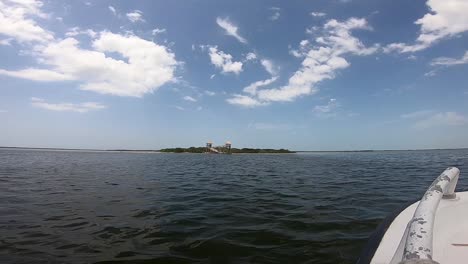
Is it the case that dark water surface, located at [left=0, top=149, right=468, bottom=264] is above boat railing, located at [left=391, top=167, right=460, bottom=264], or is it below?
below

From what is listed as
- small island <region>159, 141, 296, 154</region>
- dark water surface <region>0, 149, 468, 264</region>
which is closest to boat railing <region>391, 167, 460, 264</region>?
dark water surface <region>0, 149, 468, 264</region>

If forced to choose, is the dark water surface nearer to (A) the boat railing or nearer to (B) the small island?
(A) the boat railing

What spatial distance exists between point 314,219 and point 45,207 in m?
8.13

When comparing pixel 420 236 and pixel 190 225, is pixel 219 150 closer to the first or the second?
pixel 190 225

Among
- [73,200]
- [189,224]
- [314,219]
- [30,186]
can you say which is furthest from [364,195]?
[30,186]

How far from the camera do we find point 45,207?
8.79m

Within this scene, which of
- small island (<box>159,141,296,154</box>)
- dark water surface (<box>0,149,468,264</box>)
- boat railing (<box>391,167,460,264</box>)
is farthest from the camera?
small island (<box>159,141,296,154</box>)

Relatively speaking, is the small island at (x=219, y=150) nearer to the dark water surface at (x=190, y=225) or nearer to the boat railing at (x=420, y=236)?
the dark water surface at (x=190, y=225)

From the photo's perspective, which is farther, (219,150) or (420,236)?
(219,150)

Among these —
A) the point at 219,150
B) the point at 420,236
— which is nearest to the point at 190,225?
the point at 420,236

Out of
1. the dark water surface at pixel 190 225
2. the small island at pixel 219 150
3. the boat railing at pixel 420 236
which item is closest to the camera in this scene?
the boat railing at pixel 420 236

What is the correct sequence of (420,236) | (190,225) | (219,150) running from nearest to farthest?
1. (420,236)
2. (190,225)
3. (219,150)

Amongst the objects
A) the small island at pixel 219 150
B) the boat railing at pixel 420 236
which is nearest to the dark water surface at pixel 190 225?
the boat railing at pixel 420 236

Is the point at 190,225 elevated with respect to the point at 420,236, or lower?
lower
